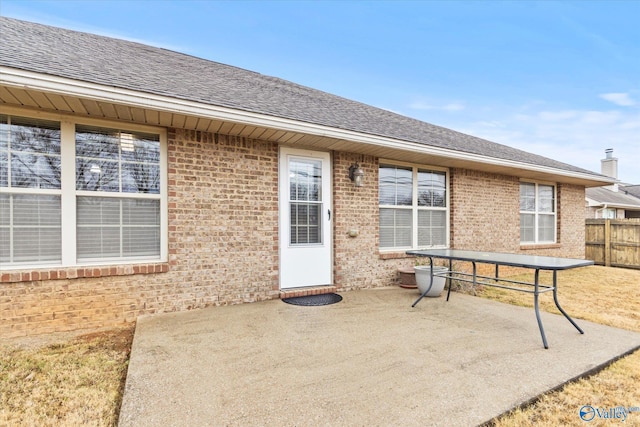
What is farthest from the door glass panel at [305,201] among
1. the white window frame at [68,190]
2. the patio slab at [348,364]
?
the white window frame at [68,190]

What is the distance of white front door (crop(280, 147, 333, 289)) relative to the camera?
193 inches

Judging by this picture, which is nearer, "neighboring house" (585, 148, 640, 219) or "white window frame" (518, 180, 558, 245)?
"white window frame" (518, 180, 558, 245)

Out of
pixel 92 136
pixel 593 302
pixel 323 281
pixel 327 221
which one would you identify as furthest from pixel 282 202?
pixel 593 302

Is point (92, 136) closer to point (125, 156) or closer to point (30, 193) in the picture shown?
point (125, 156)

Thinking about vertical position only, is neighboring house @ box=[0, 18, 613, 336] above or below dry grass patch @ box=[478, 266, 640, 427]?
above

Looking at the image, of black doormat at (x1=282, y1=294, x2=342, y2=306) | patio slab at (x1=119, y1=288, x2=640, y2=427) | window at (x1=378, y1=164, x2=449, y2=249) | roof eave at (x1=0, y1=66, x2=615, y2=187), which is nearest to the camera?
patio slab at (x1=119, y1=288, x2=640, y2=427)

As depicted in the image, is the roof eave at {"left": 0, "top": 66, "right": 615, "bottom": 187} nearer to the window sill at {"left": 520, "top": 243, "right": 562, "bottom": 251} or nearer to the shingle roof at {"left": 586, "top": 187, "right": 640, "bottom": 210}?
the window sill at {"left": 520, "top": 243, "right": 562, "bottom": 251}

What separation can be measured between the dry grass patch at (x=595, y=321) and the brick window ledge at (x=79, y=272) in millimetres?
3936

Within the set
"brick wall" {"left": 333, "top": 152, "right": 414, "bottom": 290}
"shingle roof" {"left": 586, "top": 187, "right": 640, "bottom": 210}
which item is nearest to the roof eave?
"brick wall" {"left": 333, "top": 152, "right": 414, "bottom": 290}

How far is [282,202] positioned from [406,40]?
447 inches

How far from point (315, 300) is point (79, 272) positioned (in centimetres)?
306

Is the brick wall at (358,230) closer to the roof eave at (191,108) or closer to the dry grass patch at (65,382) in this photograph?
the roof eave at (191,108)

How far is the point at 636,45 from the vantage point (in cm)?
1091

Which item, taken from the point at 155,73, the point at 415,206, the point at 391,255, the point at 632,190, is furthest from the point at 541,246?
the point at 632,190
